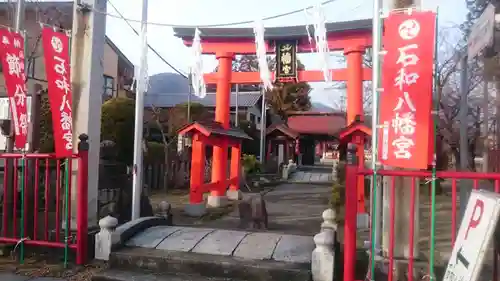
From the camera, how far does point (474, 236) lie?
272 cm

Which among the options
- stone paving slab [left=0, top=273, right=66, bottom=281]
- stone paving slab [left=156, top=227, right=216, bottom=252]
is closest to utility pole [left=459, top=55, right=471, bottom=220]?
stone paving slab [left=156, top=227, right=216, bottom=252]

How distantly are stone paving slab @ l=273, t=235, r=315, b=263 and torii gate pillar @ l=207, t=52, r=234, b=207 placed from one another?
7061 mm

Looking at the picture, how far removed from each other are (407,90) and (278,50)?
25.4ft

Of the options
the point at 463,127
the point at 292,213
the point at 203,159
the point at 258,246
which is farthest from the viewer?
the point at 292,213

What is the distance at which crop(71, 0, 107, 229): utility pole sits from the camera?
5.98 metres

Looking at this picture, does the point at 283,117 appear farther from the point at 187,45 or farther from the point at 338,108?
the point at 187,45

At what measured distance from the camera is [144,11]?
7.95m

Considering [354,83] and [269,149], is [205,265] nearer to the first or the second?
[354,83]

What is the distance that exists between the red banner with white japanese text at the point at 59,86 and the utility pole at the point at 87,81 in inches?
13.0

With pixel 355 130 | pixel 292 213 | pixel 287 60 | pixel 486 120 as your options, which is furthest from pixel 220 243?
pixel 287 60

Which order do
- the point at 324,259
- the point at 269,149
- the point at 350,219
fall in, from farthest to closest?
the point at 269,149
the point at 324,259
the point at 350,219

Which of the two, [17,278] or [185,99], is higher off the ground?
→ [185,99]

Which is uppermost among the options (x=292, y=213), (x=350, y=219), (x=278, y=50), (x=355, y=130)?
(x=278, y=50)

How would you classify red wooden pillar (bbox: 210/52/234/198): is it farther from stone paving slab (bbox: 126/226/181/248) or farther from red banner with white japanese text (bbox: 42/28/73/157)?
red banner with white japanese text (bbox: 42/28/73/157)
